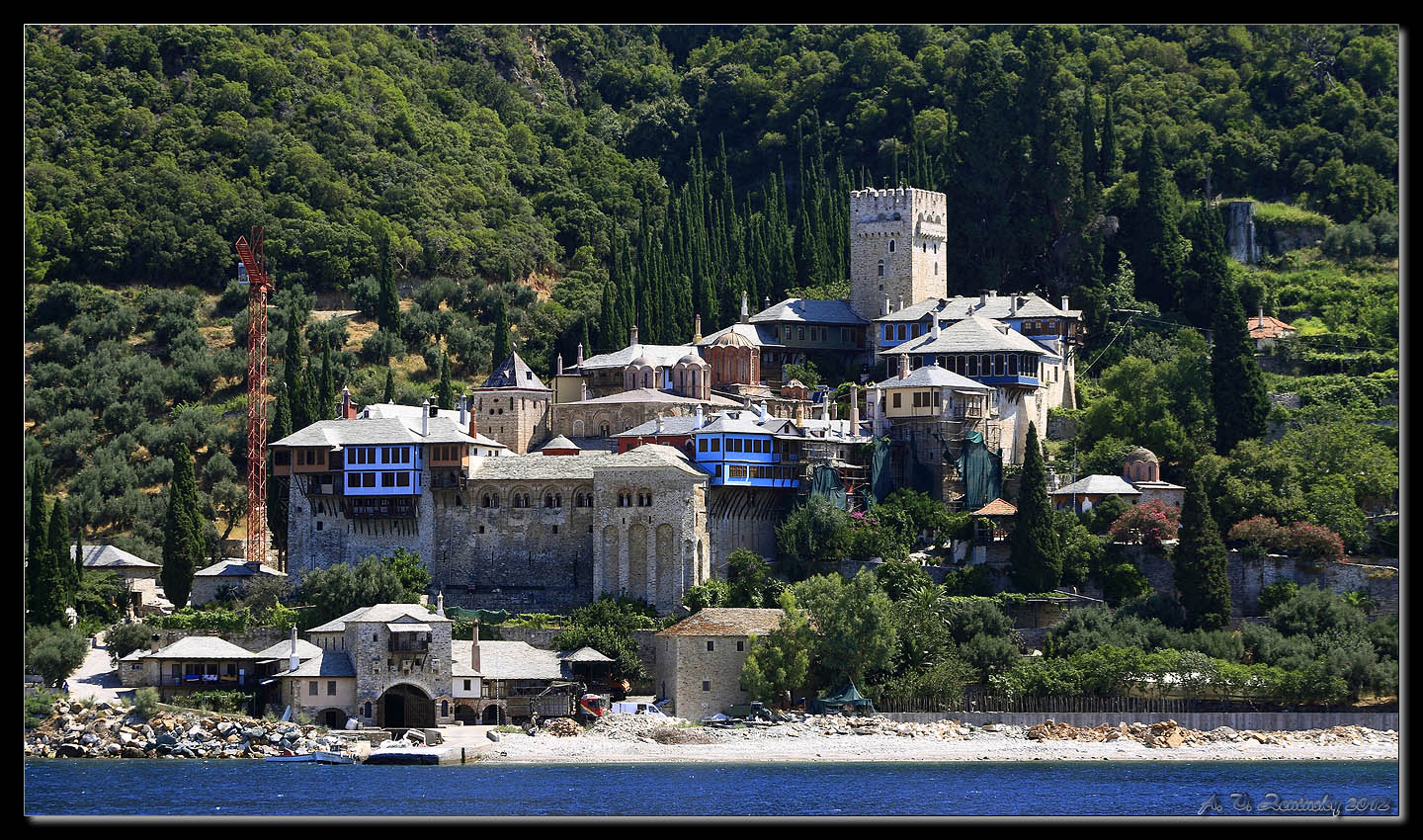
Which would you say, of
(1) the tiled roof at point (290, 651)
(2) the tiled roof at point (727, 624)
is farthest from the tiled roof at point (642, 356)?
(1) the tiled roof at point (290, 651)

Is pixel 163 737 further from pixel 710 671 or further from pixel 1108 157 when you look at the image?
pixel 1108 157

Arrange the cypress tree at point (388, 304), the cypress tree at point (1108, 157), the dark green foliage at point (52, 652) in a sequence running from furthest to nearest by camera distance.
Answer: the cypress tree at point (388, 304)
the cypress tree at point (1108, 157)
the dark green foliage at point (52, 652)

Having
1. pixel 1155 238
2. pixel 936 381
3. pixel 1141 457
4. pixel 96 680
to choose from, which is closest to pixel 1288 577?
pixel 1141 457

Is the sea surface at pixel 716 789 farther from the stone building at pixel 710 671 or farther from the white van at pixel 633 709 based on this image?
the stone building at pixel 710 671

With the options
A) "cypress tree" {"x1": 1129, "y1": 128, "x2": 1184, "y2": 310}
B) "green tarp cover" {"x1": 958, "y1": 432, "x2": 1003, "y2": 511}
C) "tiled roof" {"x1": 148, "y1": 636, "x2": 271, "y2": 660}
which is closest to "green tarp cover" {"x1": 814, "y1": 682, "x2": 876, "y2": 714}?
"green tarp cover" {"x1": 958, "y1": 432, "x2": 1003, "y2": 511}

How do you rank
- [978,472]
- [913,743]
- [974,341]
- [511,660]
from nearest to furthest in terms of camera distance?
[913,743] < [511,660] < [978,472] < [974,341]

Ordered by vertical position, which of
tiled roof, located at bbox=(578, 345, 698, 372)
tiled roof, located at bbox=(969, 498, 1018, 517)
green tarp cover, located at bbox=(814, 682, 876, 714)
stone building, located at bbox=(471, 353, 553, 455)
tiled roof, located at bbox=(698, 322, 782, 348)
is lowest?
green tarp cover, located at bbox=(814, 682, 876, 714)

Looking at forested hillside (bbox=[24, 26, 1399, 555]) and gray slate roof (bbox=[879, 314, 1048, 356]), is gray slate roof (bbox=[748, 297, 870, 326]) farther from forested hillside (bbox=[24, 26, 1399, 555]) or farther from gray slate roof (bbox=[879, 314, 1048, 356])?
gray slate roof (bbox=[879, 314, 1048, 356])
